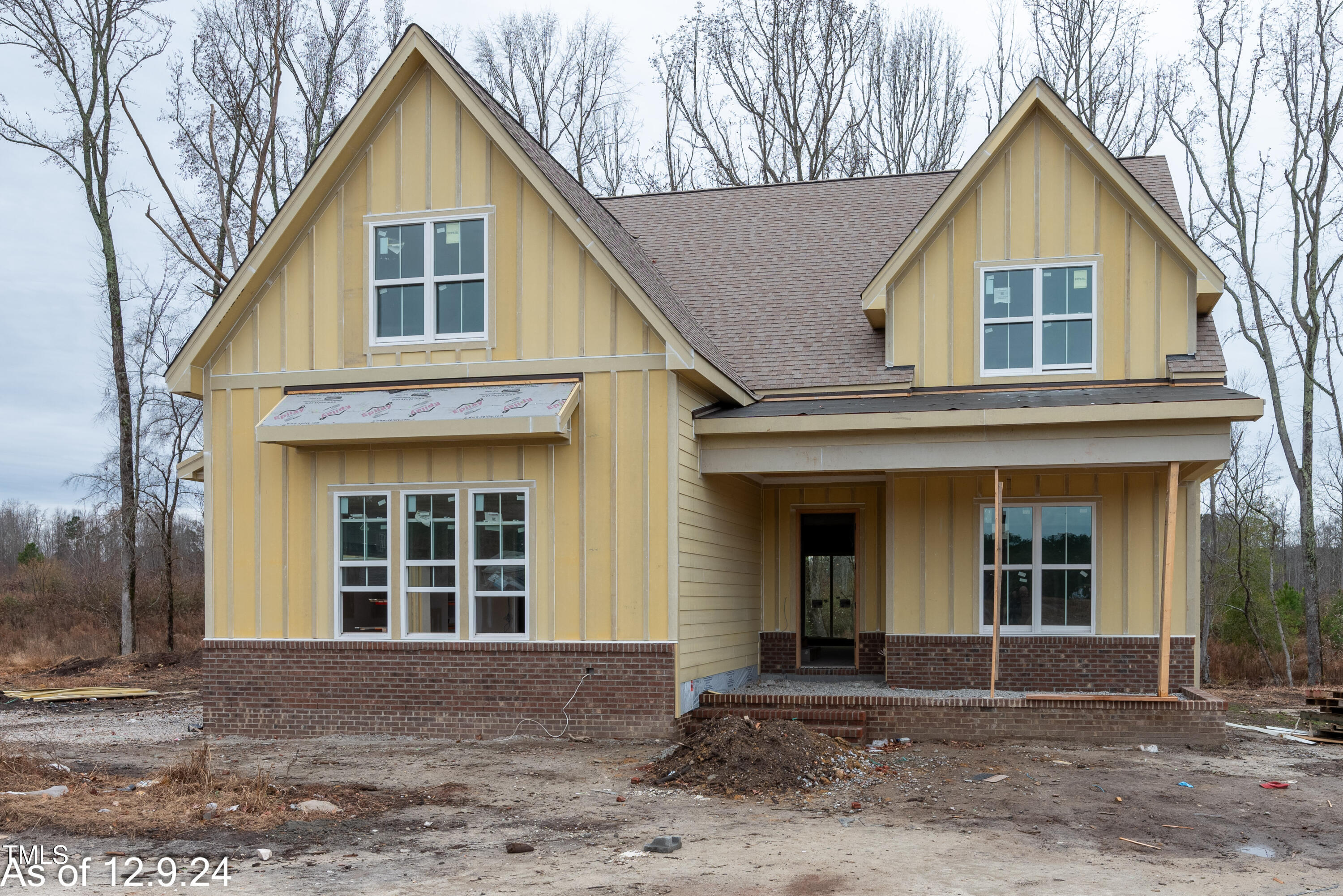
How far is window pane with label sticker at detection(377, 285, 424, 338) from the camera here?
44.3 feet

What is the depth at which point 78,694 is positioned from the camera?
18.2m

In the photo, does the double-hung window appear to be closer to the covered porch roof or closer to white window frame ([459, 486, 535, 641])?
white window frame ([459, 486, 535, 641])

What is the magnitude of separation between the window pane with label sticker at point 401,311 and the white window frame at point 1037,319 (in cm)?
684

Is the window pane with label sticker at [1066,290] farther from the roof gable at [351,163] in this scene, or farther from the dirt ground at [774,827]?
the dirt ground at [774,827]

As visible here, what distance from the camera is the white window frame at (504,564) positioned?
12844 mm

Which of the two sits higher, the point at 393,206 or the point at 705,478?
the point at 393,206

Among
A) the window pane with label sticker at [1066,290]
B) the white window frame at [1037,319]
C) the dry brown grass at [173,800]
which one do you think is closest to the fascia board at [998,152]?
the white window frame at [1037,319]

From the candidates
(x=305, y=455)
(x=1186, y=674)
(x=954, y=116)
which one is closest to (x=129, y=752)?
(x=305, y=455)

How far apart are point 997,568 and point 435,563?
253 inches

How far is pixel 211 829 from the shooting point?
8391 mm

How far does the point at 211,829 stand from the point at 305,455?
5.82m

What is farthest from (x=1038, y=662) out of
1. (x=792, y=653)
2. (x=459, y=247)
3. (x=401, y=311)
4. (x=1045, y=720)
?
(x=401, y=311)

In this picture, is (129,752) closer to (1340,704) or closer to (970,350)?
(970,350)

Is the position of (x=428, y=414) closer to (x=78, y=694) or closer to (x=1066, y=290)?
(x=1066, y=290)
